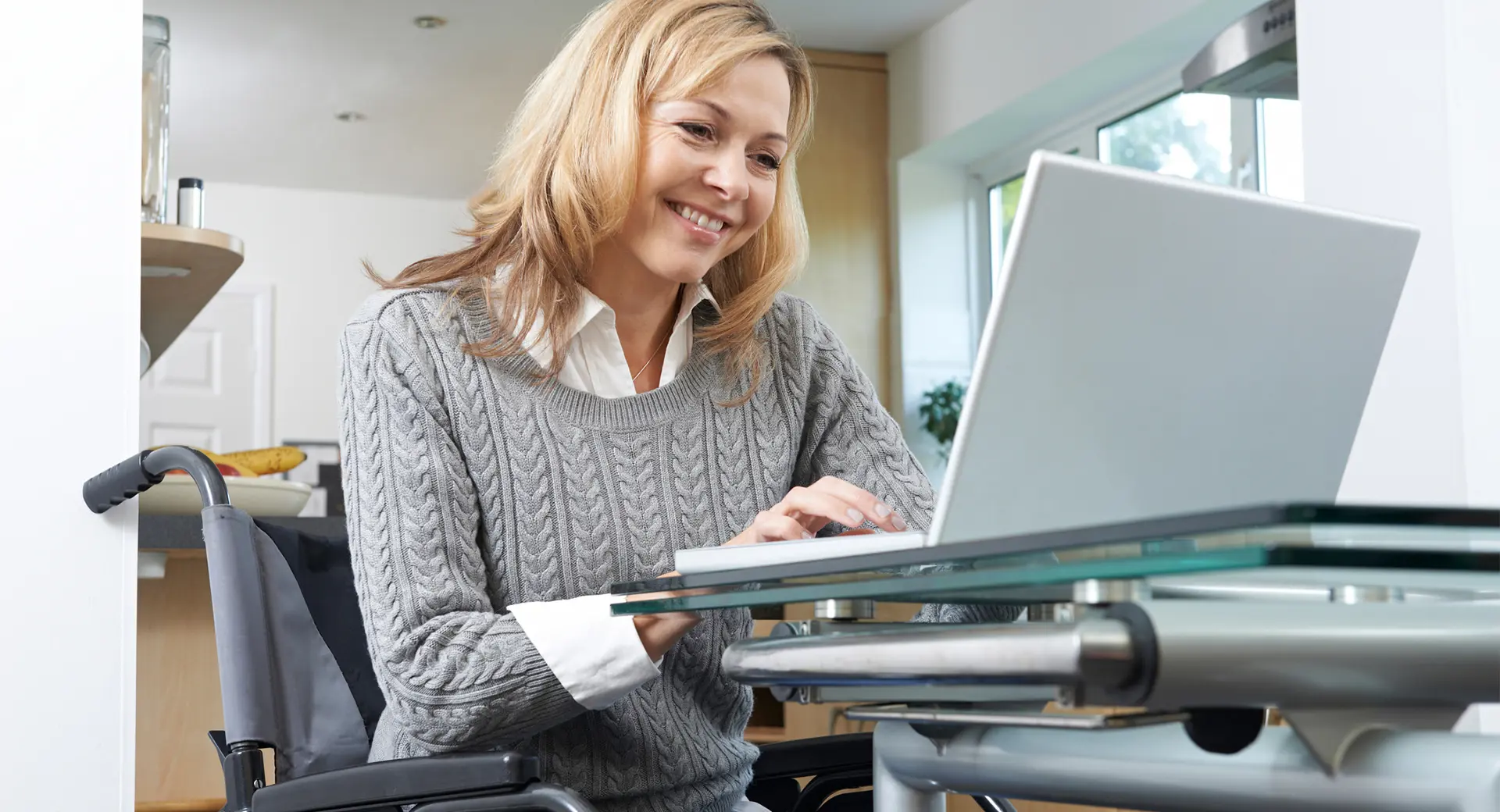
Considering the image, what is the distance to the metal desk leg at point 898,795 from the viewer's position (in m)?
0.66

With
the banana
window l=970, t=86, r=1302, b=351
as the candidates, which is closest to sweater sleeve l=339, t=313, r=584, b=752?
the banana

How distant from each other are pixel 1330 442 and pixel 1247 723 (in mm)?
293

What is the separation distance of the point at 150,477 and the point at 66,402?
0.17 m

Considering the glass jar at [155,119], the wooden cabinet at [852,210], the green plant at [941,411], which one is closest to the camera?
the glass jar at [155,119]

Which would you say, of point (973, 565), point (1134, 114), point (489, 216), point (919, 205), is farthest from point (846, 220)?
point (973, 565)

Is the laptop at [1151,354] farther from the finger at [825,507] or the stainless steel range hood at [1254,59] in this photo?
the stainless steel range hood at [1254,59]

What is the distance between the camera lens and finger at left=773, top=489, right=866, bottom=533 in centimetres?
90

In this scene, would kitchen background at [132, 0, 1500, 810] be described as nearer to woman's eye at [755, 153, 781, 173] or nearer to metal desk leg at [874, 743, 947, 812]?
woman's eye at [755, 153, 781, 173]

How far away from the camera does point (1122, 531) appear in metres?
0.44

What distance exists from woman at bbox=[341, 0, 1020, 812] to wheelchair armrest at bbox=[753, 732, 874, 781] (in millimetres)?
39

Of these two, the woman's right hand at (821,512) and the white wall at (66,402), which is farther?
the white wall at (66,402)

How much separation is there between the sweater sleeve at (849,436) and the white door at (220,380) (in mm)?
5881

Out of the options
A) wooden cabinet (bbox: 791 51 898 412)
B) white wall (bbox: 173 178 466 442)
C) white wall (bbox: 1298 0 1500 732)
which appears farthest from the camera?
white wall (bbox: 173 178 466 442)

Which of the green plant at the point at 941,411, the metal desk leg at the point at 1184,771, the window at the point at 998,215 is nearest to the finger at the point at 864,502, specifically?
the metal desk leg at the point at 1184,771
